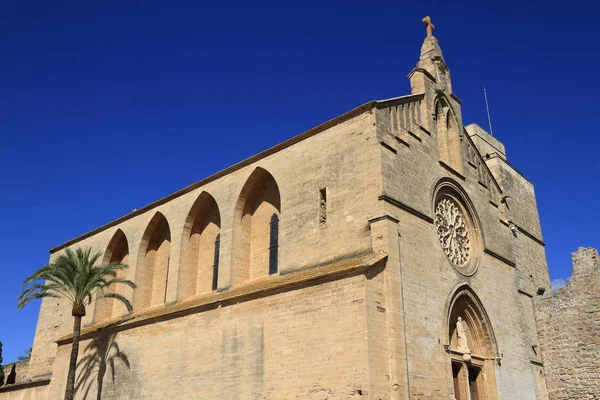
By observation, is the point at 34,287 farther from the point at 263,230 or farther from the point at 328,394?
the point at 328,394

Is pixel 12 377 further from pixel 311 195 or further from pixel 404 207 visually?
pixel 404 207

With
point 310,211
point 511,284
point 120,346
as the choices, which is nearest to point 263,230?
point 310,211

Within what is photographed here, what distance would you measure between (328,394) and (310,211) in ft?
17.6

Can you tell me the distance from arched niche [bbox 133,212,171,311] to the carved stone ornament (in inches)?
426

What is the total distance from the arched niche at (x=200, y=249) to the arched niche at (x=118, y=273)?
13.7 feet

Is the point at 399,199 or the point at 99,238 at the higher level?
the point at 99,238

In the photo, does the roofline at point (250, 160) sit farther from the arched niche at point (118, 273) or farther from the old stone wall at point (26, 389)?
the old stone wall at point (26, 389)

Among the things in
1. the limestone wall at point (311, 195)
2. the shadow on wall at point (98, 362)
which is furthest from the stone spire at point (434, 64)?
the shadow on wall at point (98, 362)

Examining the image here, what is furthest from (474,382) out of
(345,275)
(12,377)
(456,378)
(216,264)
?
(12,377)

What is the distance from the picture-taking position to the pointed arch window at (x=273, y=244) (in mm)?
18203

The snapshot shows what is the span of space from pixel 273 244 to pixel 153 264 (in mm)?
7287

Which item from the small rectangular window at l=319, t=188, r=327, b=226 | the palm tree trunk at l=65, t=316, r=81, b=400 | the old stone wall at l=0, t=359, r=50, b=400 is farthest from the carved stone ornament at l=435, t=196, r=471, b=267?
the old stone wall at l=0, t=359, r=50, b=400

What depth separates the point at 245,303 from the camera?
1603 centimetres

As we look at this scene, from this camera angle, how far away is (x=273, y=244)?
18594 mm
